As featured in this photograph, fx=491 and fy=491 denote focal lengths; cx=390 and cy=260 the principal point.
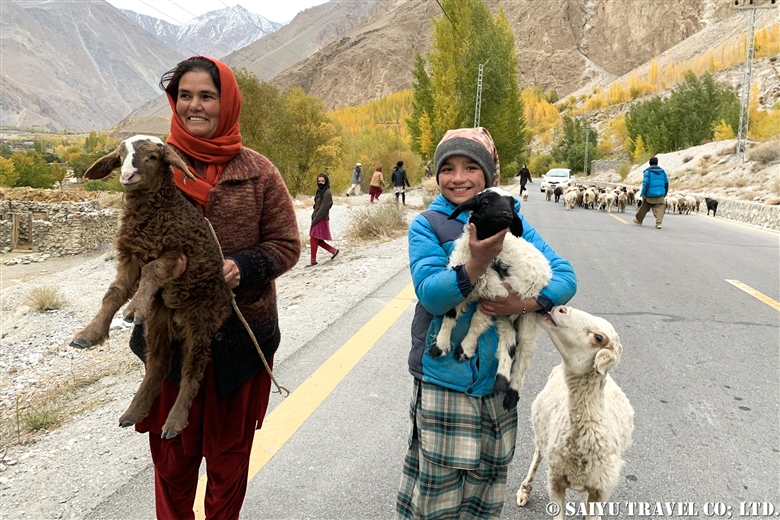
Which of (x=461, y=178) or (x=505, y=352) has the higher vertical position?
(x=461, y=178)

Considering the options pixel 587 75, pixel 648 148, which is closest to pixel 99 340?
pixel 648 148

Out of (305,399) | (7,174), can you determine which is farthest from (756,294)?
(7,174)

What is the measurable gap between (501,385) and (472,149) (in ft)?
3.03

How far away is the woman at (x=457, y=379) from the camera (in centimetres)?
191

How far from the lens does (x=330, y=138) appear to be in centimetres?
3116

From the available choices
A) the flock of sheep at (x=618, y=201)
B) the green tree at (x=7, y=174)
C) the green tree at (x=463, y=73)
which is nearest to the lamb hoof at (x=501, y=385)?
the flock of sheep at (x=618, y=201)

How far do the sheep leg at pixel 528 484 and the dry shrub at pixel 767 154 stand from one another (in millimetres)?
25378

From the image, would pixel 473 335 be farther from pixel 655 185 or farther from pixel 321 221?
pixel 655 185

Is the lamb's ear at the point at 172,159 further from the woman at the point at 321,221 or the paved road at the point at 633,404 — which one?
the woman at the point at 321,221

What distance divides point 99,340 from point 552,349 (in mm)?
4019

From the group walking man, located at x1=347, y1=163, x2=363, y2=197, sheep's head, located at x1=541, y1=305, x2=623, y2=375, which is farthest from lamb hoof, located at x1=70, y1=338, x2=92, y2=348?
walking man, located at x1=347, y1=163, x2=363, y2=197

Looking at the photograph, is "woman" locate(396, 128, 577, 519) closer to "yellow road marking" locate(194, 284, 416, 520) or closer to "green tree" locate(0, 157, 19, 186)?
"yellow road marking" locate(194, 284, 416, 520)

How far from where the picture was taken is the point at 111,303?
154 cm

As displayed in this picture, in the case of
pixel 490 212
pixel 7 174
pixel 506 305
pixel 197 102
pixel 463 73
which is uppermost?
pixel 463 73
